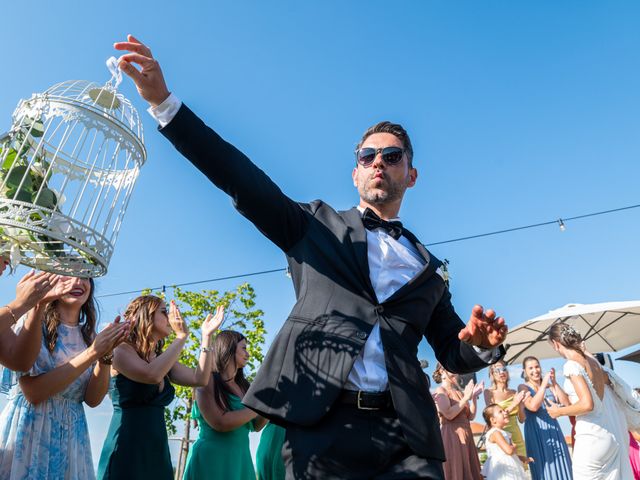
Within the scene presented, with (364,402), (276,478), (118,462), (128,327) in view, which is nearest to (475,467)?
(276,478)

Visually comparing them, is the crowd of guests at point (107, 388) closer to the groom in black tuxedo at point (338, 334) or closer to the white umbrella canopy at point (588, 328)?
the groom in black tuxedo at point (338, 334)

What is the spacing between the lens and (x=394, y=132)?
2.78 metres

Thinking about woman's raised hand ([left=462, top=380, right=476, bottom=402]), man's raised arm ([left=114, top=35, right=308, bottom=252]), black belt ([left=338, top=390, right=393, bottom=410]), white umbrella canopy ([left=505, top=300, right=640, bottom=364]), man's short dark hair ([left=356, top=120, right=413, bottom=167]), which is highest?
white umbrella canopy ([left=505, top=300, right=640, bottom=364])

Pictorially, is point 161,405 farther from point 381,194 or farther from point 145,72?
point 145,72

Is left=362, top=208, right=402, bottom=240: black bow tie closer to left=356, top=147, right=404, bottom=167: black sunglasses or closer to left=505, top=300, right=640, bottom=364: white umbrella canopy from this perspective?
left=356, top=147, right=404, bottom=167: black sunglasses

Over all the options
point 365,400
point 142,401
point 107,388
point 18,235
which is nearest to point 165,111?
point 18,235

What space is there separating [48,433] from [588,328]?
9786 mm

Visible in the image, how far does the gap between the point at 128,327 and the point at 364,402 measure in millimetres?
1944

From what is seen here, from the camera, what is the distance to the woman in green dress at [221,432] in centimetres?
481

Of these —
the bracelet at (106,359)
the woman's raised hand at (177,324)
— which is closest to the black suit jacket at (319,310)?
the bracelet at (106,359)

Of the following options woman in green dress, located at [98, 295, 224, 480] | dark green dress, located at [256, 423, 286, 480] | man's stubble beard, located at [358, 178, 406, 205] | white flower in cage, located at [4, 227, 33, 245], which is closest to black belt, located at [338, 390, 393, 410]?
man's stubble beard, located at [358, 178, 406, 205]

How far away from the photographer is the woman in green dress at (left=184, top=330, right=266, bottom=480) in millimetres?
4812

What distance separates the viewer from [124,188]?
2.95 metres

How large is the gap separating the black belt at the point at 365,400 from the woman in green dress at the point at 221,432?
3082 mm
